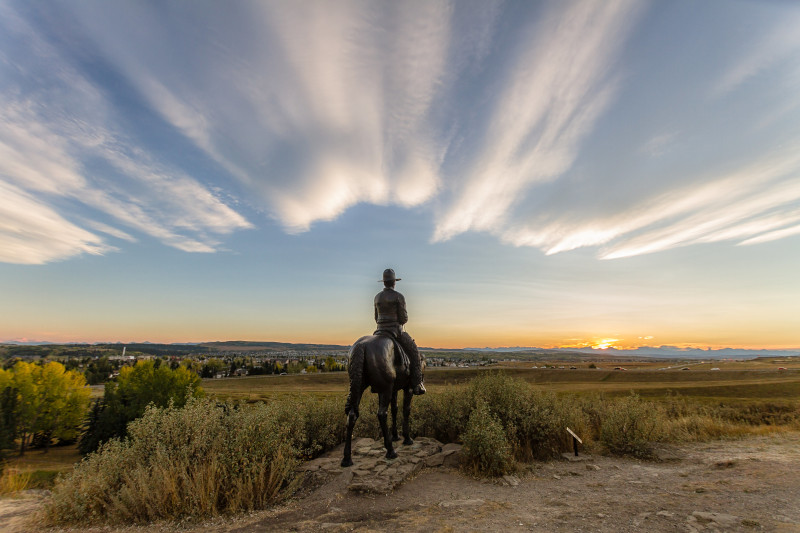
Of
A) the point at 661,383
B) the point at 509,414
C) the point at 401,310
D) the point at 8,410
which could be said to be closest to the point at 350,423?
the point at 401,310

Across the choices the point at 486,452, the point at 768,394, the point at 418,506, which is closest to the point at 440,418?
the point at 486,452

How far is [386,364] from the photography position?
9.31 meters

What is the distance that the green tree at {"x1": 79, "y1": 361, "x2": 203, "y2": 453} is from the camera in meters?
39.8

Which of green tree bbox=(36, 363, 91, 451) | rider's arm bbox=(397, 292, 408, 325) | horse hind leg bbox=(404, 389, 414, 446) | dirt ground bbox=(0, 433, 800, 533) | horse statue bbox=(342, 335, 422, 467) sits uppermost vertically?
rider's arm bbox=(397, 292, 408, 325)

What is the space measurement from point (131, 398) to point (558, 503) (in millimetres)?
56883

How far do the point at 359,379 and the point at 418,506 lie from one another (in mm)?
3090

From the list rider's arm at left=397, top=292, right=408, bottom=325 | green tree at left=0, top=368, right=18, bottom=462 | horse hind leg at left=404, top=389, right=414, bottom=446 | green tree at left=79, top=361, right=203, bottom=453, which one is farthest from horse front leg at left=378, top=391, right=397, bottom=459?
green tree at left=0, top=368, right=18, bottom=462

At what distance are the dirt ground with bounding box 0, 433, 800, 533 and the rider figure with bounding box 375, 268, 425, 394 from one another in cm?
249

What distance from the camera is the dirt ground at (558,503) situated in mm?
6012

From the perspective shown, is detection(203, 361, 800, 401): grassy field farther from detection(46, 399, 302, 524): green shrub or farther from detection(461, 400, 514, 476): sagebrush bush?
detection(46, 399, 302, 524): green shrub

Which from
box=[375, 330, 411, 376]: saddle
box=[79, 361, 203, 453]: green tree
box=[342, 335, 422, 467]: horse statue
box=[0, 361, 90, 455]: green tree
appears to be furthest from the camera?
box=[0, 361, 90, 455]: green tree

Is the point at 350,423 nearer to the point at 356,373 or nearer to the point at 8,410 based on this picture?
the point at 356,373

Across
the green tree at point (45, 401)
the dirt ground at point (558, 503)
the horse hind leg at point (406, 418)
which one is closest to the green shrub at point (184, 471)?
the dirt ground at point (558, 503)

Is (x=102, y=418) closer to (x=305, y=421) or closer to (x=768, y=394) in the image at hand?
(x=305, y=421)
